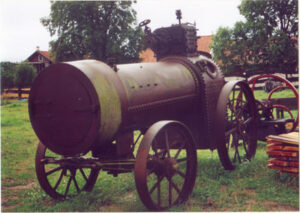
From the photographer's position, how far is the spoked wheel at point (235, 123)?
593cm

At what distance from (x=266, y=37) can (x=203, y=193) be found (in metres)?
27.4

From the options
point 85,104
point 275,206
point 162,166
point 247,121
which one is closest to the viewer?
point 85,104

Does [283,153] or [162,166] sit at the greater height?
[162,166]

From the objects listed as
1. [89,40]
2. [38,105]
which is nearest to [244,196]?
[38,105]

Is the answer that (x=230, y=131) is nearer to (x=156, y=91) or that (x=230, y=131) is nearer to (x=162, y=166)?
(x=156, y=91)

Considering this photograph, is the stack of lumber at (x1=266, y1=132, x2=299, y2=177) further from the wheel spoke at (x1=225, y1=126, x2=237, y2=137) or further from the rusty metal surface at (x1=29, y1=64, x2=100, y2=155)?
the rusty metal surface at (x1=29, y1=64, x2=100, y2=155)

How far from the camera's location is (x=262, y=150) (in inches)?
320

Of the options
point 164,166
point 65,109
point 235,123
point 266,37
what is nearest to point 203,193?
point 164,166

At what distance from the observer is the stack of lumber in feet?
17.5

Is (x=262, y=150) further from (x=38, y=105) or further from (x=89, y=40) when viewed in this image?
(x=89, y=40)

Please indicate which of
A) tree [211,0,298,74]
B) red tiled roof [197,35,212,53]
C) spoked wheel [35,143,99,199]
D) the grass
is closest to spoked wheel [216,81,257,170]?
the grass

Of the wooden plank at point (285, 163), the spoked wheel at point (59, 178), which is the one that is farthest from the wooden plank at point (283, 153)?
the spoked wheel at point (59, 178)

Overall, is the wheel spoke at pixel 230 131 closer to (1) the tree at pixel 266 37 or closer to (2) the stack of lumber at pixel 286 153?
(2) the stack of lumber at pixel 286 153

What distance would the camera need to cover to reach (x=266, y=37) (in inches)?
1194
